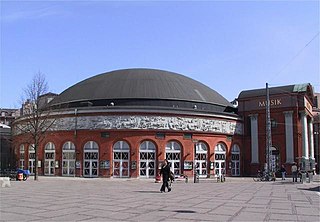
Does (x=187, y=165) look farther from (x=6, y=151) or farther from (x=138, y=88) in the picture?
(x=6, y=151)

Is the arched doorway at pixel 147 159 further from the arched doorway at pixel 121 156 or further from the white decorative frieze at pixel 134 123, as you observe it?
the white decorative frieze at pixel 134 123

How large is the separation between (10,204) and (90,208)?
143 inches

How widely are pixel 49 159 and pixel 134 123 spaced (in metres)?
12.5

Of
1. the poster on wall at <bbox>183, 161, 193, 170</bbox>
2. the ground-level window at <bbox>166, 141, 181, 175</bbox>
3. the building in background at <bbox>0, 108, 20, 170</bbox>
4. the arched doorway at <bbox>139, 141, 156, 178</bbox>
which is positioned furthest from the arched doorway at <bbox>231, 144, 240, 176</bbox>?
the building in background at <bbox>0, 108, 20, 170</bbox>

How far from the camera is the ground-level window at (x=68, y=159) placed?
49569 millimetres

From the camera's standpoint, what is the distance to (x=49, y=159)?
5153 cm

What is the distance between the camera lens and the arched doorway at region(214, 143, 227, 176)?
5306cm

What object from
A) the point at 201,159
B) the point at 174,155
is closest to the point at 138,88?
the point at 174,155

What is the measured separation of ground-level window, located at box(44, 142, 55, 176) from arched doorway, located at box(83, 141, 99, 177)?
201 inches

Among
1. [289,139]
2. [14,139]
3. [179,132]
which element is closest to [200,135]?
[179,132]

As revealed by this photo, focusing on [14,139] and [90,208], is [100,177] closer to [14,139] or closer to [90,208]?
[14,139]

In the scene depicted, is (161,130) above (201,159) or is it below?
above

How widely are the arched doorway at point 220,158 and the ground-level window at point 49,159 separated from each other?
20.9m

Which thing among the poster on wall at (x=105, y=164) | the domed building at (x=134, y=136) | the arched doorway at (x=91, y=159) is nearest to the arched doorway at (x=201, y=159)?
the domed building at (x=134, y=136)
